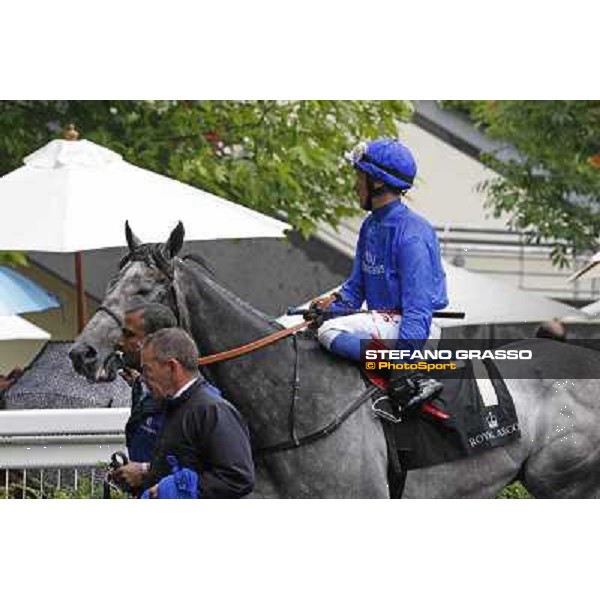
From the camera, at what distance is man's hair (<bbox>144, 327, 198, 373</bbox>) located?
862 cm

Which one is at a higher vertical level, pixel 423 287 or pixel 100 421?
pixel 423 287

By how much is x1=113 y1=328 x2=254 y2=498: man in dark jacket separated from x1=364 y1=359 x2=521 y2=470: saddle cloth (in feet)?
2.82

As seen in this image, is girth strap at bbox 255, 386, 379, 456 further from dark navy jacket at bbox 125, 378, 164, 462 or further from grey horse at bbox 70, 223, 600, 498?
dark navy jacket at bbox 125, 378, 164, 462

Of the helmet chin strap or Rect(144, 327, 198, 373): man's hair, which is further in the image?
the helmet chin strap

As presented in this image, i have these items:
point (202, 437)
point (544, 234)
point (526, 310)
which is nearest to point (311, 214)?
point (544, 234)

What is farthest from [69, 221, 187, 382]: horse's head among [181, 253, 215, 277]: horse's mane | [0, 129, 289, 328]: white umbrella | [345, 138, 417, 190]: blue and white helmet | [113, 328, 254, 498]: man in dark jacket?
[0, 129, 289, 328]: white umbrella

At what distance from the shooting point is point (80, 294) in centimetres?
1166

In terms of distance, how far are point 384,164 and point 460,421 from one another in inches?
47.1

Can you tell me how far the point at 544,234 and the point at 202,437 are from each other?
4.41 m

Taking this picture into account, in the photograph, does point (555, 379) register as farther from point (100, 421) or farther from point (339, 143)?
point (339, 143)

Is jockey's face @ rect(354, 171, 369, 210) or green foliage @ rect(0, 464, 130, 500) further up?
jockey's face @ rect(354, 171, 369, 210)

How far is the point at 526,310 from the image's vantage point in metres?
10.8

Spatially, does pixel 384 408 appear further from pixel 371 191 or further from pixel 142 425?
pixel 142 425

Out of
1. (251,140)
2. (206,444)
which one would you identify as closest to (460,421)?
(206,444)
